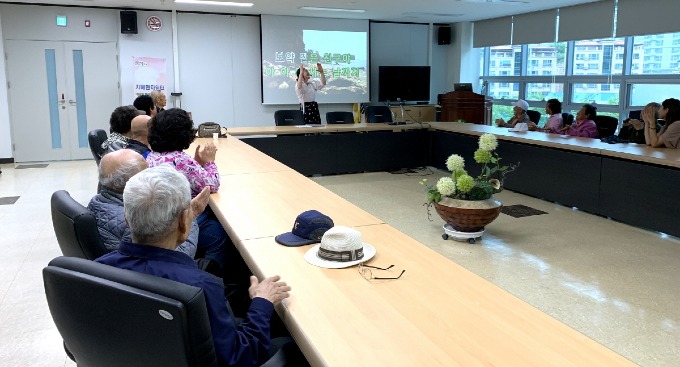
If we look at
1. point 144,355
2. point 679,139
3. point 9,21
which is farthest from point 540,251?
point 9,21

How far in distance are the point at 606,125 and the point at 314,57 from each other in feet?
18.0

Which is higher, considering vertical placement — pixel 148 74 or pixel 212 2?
pixel 212 2

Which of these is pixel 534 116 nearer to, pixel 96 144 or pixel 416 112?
pixel 416 112

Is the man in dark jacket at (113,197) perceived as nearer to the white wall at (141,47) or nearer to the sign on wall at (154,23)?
the white wall at (141,47)

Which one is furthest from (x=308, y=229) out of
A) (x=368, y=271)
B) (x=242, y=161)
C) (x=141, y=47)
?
(x=141, y=47)

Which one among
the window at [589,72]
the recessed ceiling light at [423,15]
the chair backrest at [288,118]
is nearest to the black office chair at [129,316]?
the chair backrest at [288,118]

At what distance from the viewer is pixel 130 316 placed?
3.74ft

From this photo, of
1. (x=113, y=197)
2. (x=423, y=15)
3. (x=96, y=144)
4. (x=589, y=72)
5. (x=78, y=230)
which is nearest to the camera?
(x=78, y=230)

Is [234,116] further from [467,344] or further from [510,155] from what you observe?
[467,344]

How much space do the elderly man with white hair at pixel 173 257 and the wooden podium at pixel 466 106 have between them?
848cm

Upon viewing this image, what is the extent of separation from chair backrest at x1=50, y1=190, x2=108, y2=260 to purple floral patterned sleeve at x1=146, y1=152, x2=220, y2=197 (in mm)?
981

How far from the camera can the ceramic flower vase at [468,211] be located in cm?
412

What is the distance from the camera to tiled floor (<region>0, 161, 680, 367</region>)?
2789mm

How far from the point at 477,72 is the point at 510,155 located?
549 cm
